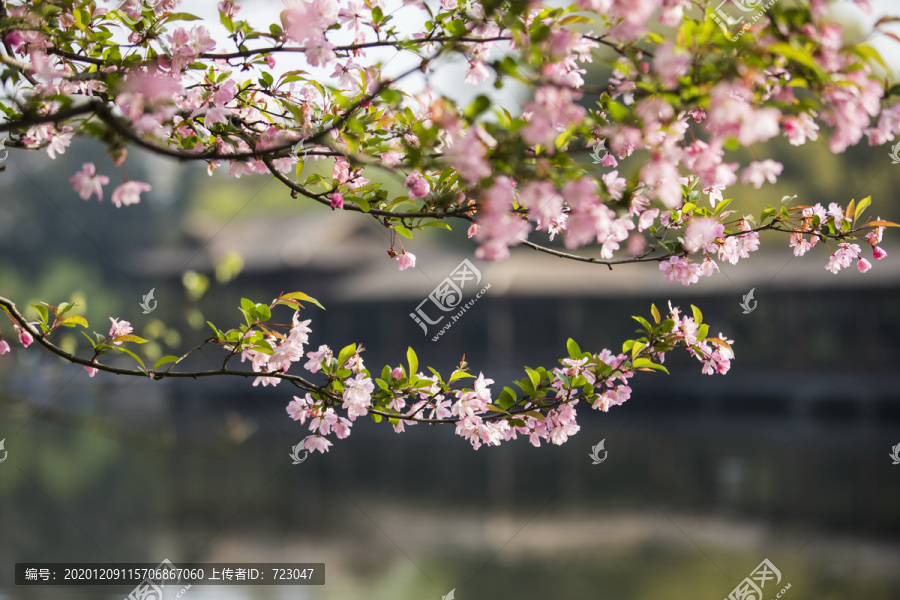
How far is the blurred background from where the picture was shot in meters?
7.84

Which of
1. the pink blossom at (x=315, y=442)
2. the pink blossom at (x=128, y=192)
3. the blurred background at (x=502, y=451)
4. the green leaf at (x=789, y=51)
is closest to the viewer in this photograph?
the green leaf at (x=789, y=51)

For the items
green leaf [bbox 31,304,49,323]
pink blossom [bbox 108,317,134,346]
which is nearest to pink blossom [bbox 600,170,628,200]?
pink blossom [bbox 108,317,134,346]

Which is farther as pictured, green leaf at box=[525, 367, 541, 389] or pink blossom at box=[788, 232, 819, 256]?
pink blossom at box=[788, 232, 819, 256]

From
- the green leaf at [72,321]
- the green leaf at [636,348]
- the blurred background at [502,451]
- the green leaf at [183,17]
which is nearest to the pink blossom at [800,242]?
the green leaf at [636,348]

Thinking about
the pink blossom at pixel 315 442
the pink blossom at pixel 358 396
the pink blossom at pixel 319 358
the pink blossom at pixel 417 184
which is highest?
the pink blossom at pixel 417 184

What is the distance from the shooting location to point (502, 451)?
16.1m

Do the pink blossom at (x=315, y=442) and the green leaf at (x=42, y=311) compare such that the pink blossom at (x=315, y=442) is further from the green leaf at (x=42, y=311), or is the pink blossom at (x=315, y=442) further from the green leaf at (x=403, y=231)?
the green leaf at (x=42, y=311)

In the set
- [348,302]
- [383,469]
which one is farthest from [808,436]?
[348,302]

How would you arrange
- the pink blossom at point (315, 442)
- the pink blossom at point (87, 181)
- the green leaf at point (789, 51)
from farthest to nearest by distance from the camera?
the pink blossom at point (315, 442) < the pink blossom at point (87, 181) < the green leaf at point (789, 51)

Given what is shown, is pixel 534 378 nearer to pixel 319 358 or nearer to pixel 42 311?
pixel 319 358

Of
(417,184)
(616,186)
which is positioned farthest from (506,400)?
(616,186)

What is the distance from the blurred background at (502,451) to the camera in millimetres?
7836

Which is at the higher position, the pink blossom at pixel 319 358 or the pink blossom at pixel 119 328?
the pink blossom at pixel 119 328

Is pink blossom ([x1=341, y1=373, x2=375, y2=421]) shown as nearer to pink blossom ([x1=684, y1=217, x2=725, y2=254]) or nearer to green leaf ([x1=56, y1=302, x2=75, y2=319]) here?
green leaf ([x1=56, y1=302, x2=75, y2=319])
